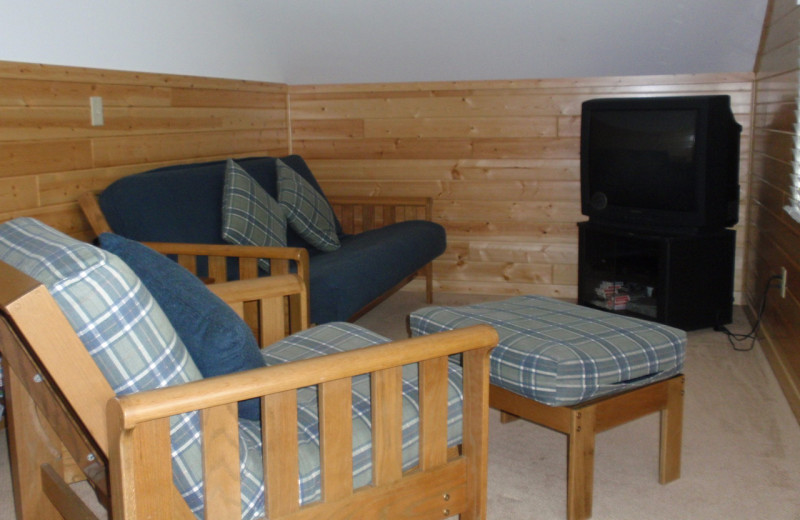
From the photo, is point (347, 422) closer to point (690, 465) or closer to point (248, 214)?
point (690, 465)

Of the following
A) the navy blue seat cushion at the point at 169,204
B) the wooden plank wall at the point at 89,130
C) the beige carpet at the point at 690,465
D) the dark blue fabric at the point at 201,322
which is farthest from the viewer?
the navy blue seat cushion at the point at 169,204

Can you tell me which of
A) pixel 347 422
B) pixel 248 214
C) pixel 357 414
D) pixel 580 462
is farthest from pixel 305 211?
pixel 347 422

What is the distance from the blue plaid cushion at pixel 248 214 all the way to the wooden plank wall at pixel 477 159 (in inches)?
52.3

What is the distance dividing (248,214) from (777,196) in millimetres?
2096

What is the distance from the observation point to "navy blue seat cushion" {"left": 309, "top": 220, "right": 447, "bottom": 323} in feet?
9.14

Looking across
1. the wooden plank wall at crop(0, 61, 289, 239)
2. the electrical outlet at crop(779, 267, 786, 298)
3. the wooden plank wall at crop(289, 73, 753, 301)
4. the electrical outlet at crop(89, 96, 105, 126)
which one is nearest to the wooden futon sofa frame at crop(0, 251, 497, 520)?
the wooden plank wall at crop(0, 61, 289, 239)

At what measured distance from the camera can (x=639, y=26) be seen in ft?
12.6

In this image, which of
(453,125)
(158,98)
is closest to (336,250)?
(158,98)

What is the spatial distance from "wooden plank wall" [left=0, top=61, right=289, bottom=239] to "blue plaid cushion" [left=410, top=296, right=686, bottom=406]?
1321 mm

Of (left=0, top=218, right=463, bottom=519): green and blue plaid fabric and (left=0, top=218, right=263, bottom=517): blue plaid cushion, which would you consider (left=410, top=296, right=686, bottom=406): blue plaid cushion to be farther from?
(left=0, top=218, right=263, bottom=517): blue plaid cushion

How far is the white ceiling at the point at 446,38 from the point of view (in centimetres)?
363

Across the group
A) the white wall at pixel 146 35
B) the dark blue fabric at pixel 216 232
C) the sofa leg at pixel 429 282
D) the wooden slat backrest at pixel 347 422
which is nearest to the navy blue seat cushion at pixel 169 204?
the dark blue fabric at pixel 216 232

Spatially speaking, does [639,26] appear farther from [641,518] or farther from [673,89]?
[641,518]

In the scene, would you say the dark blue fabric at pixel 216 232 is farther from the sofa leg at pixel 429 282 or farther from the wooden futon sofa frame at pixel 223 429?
the wooden futon sofa frame at pixel 223 429
